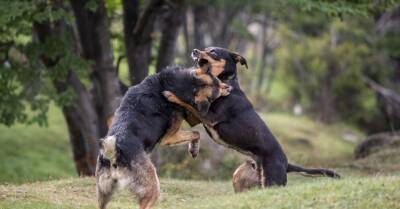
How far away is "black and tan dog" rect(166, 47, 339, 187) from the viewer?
10.5 m

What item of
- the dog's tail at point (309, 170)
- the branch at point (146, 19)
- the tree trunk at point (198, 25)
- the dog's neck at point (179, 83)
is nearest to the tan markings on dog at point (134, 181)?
the dog's neck at point (179, 83)

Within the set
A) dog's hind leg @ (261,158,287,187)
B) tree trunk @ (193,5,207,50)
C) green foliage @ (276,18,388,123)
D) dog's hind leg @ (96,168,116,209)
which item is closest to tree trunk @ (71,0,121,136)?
dog's hind leg @ (261,158,287,187)

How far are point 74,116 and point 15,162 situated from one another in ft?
17.1

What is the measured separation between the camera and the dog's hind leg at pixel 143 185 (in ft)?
30.0

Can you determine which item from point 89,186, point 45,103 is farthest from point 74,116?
point 89,186

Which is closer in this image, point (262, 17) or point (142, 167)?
point (142, 167)

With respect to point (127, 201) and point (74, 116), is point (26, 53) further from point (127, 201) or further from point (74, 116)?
point (127, 201)

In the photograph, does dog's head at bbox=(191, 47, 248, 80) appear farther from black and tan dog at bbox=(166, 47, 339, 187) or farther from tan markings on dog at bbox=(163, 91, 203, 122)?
tan markings on dog at bbox=(163, 91, 203, 122)

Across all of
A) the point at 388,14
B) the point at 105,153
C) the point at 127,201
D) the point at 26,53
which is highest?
the point at 388,14

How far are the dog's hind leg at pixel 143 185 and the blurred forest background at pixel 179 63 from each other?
20.0ft

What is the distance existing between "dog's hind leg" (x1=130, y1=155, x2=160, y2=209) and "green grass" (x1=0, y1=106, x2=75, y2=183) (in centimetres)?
1266

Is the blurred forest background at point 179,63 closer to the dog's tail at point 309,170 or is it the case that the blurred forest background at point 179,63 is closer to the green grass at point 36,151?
the green grass at point 36,151

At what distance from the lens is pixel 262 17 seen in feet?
129

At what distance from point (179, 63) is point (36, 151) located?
6.65m
